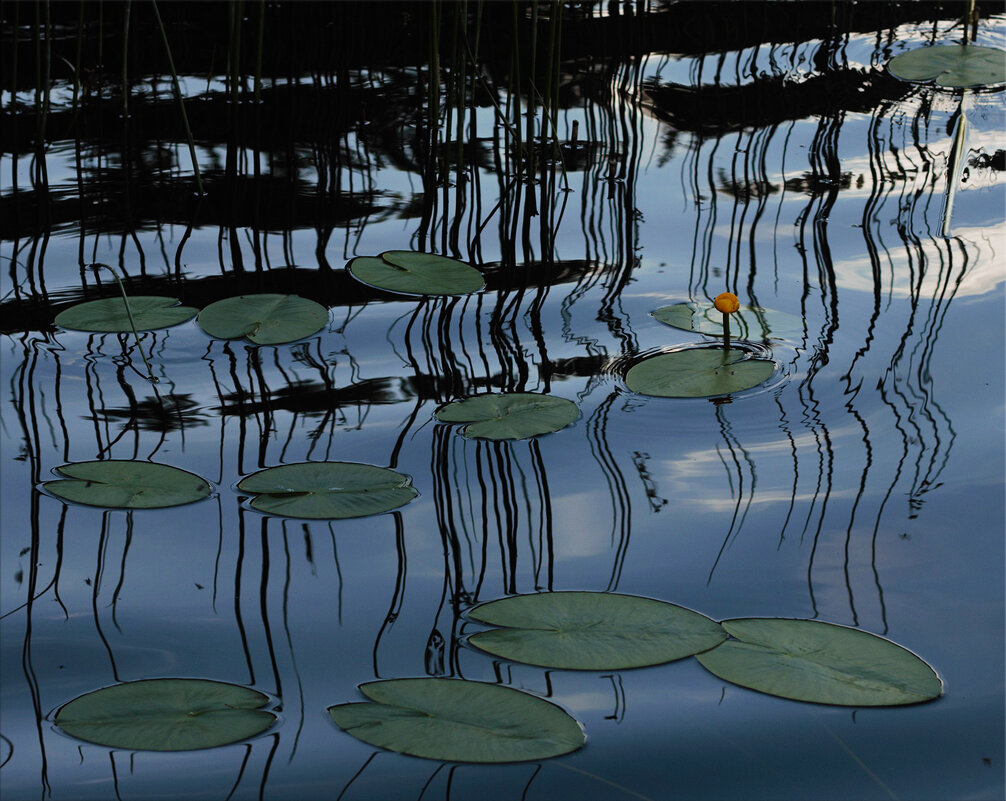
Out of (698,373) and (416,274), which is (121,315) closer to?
(416,274)

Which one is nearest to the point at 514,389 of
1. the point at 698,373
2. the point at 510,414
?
the point at 510,414

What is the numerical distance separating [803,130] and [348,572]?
5.64 ft

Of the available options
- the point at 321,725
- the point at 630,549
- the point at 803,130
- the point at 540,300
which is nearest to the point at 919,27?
the point at 803,130

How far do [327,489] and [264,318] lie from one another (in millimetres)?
497

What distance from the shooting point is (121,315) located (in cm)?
164

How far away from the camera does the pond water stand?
920mm

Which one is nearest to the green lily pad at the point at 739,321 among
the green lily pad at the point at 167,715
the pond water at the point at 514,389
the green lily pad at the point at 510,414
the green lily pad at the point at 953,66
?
the pond water at the point at 514,389

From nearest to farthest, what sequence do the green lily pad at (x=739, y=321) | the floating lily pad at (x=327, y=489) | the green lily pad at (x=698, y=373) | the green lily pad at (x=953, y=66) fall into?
the floating lily pad at (x=327, y=489), the green lily pad at (x=698, y=373), the green lily pad at (x=739, y=321), the green lily pad at (x=953, y=66)

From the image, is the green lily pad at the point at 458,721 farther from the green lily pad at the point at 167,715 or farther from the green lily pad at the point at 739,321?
the green lily pad at the point at 739,321

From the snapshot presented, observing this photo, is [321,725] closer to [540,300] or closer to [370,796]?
[370,796]

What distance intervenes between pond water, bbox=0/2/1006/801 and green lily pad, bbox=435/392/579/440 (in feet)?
0.07

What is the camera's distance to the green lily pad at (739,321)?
5.24ft

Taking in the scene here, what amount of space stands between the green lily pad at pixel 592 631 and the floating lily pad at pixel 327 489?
221mm

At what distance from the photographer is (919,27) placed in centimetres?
275
